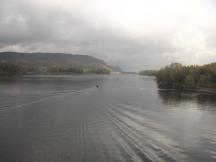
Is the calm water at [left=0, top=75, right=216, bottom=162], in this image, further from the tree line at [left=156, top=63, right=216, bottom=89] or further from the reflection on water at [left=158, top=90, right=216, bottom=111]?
the tree line at [left=156, top=63, right=216, bottom=89]

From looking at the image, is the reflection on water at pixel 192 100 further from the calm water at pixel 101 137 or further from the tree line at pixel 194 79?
the tree line at pixel 194 79

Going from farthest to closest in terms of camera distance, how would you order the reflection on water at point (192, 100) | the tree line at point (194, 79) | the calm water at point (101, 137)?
1. the tree line at point (194, 79)
2. the reflection on water at point (192, 100)
3. the calm water at point (101, 137)

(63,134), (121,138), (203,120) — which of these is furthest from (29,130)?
(203,120)

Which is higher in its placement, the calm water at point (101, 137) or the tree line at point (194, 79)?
the tree line at point (194, 79)

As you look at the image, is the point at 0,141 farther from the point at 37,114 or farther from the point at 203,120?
the point at 203,120

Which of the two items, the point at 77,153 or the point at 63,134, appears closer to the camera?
the point at 77,153

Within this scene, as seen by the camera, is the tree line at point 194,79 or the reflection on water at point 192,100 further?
the tree line at point 194,79

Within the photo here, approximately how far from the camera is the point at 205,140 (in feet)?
63.3

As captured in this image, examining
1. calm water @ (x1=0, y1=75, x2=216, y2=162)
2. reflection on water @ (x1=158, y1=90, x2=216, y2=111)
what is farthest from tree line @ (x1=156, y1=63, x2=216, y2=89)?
calm water @ (x1=0, y1=75, x2=216, y2=162)

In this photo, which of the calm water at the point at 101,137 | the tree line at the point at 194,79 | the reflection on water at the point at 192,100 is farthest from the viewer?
the tree line at the point at 194,79

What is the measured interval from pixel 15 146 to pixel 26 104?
61.8ft

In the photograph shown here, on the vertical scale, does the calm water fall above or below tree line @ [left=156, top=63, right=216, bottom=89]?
below

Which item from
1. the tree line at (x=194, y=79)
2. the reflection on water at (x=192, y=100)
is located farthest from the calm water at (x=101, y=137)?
the tree line at (x=194, y=79)

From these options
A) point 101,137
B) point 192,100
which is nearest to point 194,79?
point 192,100
